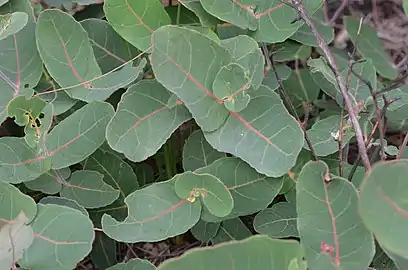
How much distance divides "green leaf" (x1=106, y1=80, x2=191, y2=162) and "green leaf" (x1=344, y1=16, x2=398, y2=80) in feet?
1.70

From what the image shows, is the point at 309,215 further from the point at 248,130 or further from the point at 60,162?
the point at 60,162

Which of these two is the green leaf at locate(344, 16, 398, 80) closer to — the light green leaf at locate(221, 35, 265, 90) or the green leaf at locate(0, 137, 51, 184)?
the light green leaf at locate(221, 35, 265, 90)

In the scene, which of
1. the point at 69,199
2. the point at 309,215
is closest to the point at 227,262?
the point at 309,215

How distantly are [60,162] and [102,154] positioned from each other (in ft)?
0.36

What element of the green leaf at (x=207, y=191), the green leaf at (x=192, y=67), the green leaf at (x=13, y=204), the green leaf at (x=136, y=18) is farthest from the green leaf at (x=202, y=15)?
the green leaf at (x=13, y=204)

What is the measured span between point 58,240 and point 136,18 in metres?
0.33

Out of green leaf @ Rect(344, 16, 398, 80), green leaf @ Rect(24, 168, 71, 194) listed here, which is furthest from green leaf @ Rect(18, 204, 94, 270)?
green leaf @ Rect(344, 16, 398, 80)

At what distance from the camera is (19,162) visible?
0.83 metres

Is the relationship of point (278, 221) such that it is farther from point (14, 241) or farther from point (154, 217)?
point (14, 241)

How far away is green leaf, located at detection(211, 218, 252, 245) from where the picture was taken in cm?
86

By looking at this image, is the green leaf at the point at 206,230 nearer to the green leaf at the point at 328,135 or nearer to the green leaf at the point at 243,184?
the green leaf at the point at 243,184

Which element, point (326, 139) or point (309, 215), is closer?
point (309, 215)

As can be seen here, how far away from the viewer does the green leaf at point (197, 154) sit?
2.86 feet

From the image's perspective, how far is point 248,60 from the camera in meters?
0.81
